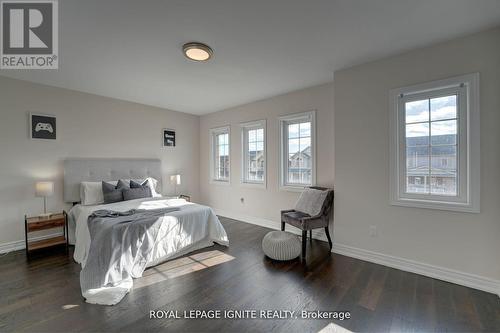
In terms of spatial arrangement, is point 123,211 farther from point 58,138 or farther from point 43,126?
point 43,126

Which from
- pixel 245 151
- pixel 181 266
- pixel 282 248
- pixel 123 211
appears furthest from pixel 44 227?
pixel 245 151

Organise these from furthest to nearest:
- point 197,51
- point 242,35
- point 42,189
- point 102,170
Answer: point 102,170, point 42,189, point 197,51, point 242,35

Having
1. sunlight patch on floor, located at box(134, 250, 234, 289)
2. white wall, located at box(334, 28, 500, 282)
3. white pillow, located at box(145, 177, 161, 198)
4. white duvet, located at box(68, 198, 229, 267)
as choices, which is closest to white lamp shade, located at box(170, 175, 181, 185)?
white pillow, located at box(145, 177, 161, 198)

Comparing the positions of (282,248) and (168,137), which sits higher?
(168,137)

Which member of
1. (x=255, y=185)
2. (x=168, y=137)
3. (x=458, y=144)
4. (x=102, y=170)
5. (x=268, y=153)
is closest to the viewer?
(x=458, y=144)

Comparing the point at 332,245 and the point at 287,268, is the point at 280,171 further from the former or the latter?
the point at 287,268

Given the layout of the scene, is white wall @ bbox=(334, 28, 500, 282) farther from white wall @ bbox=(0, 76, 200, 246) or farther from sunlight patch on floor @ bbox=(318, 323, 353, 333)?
white wall @ bbox=(0, 76, 200, 246)

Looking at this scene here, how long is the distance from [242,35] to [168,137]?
3495mm

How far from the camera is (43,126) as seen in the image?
3.53 meters

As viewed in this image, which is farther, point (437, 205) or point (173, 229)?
point (173, 229)

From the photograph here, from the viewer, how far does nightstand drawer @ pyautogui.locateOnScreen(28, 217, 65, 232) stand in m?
3.04

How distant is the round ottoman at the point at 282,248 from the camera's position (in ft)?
9.41

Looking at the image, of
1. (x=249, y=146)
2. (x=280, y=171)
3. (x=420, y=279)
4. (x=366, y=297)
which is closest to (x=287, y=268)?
(x=366, y=297)

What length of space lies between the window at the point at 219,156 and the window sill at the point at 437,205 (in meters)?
3.60
